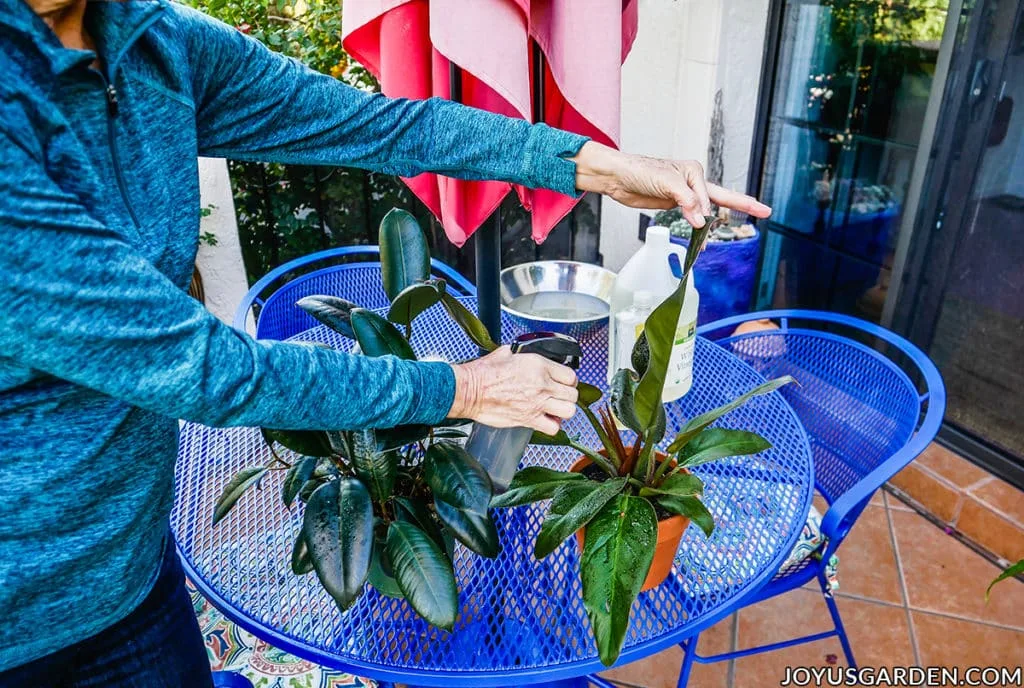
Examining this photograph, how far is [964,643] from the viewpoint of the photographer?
2018 mm

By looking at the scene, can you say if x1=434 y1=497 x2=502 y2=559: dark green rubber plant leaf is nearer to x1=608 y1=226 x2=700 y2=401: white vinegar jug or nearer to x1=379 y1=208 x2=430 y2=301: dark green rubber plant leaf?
x1=379 y1=208 x2=430 y2=301: dark green rubber plant leaf

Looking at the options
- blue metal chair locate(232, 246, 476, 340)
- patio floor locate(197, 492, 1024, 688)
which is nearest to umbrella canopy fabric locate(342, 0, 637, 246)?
blue metal chair locate(232, 246, 476, 340)

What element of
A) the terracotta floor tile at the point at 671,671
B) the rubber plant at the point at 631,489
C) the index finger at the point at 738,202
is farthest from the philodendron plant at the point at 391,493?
the terracotta floor tile at the point at 671,671

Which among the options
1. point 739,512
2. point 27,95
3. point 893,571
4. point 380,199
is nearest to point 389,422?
point 27,95

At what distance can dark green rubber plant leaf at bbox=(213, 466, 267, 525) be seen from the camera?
106 cm

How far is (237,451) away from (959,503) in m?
2.23

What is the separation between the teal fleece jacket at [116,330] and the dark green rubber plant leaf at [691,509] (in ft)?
1.28

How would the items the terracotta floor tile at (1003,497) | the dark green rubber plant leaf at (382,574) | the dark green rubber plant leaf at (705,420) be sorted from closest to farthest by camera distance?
the dark green rubber plant leaf at (382,574), the dark green rubber plant leaf at (705,420), the terracotta floor tile at (1003,497)

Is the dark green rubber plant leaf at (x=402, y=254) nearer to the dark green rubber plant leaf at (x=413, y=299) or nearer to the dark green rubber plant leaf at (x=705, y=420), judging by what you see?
the dark green rubber plant leaf at (x=413, y=299)

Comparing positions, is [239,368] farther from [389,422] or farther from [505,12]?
[505,12]

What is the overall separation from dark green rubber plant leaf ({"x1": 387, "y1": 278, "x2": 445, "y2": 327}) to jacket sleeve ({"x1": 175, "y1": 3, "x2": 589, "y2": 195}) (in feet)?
0.82

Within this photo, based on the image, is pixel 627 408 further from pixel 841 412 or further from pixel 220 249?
pixel 220 249

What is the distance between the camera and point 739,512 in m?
1.22

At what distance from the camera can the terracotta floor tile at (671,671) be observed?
1938 mm
